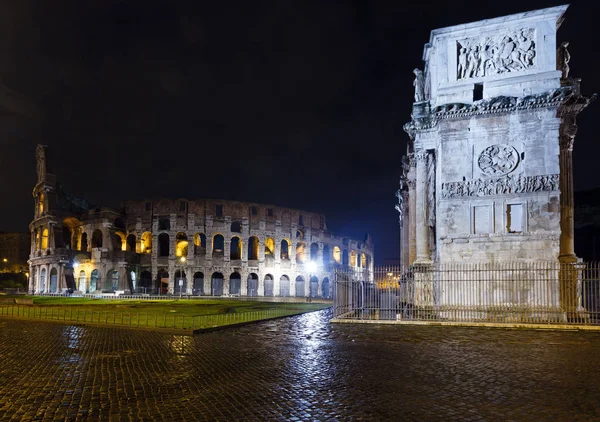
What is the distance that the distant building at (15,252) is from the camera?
84.5m

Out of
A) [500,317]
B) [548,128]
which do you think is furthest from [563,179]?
[500,317]

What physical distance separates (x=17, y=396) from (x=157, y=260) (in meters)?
48.3

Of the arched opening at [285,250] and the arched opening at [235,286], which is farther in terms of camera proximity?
the arched opening at [285,250]

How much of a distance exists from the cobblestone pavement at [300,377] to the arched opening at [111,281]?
39.4 m

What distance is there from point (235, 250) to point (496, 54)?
46.3m

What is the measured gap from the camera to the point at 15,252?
85.1 meters

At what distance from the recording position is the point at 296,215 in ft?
190

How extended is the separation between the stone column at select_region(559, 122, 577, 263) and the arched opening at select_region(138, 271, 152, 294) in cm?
4423

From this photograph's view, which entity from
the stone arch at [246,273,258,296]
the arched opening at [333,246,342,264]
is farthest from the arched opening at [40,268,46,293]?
the arched opening at [333,246,342,264]

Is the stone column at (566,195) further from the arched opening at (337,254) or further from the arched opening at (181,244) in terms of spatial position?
the arched opening at (181,244)

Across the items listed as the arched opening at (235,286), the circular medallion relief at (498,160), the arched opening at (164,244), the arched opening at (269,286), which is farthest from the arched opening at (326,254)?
the circular medallion relief at (498,160)

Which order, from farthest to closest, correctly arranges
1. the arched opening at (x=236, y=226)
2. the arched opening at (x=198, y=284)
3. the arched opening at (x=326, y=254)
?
the arched opening at (x=326, y=254)
the arched opening at (x=236, y=226)
the arched opening at (x=198, y=284)

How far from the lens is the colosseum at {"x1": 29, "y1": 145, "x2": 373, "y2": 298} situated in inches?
2007

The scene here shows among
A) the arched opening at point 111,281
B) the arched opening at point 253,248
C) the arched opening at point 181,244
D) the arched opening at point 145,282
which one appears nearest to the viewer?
the arched opening at point 111,281
